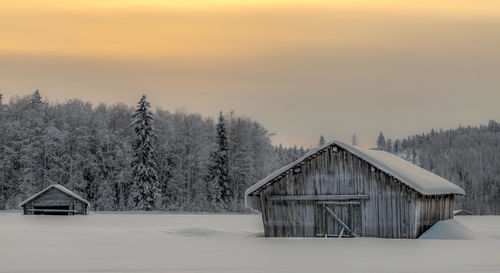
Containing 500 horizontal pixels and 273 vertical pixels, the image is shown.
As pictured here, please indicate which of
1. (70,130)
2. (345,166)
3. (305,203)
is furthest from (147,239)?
(70,130)

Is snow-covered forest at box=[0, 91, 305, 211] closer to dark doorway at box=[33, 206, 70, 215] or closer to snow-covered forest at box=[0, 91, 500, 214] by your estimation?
snow-covered forest at box=[0, 91, 500, 214]

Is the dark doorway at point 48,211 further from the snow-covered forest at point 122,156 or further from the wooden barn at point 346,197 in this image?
the wooden barn at point 346,197

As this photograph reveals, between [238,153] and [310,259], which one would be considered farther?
[238,153]

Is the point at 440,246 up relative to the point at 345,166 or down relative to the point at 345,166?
down

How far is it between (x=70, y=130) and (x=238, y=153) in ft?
72.9

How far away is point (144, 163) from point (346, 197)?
5385 centimetres

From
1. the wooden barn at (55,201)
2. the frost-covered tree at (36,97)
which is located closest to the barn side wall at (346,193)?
the wooden barn at (55,201)

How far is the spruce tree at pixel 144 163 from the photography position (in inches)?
3398

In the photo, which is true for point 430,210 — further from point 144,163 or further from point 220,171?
point 220,171

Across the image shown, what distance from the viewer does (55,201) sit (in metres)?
66.6

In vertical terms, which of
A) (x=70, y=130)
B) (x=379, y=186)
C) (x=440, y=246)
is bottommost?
(x=440, y=246)

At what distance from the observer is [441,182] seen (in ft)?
136

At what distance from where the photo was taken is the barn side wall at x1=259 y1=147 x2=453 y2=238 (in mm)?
36000

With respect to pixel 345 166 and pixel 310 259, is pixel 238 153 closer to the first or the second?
pixel 345 166
